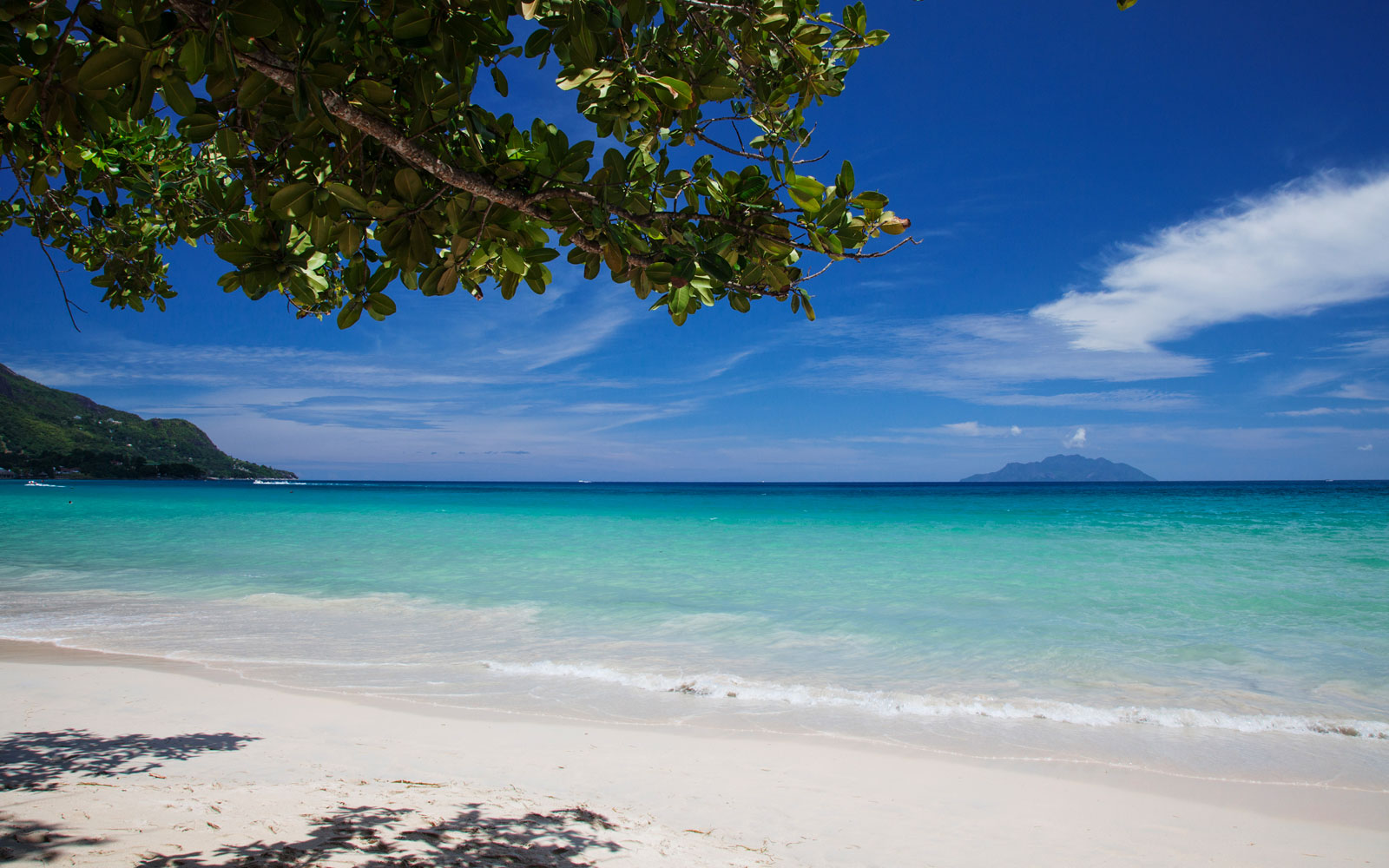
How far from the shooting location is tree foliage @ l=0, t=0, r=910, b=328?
4.12 ft

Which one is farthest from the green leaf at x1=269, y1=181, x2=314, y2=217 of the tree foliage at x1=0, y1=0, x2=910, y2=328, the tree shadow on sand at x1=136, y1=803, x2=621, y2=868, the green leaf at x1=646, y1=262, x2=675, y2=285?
the tree shadow on sand at x1=136, y1=803, x2=621, y2=868

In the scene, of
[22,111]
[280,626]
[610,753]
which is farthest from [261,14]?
[280,626]

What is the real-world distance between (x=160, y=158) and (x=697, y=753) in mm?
4270

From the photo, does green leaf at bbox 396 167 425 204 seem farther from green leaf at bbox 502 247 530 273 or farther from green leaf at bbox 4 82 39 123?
green leaf at bbox 4 82 39 123

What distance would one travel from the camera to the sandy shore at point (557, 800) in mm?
2688

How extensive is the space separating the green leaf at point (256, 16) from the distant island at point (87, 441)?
Answer: 8347 cm

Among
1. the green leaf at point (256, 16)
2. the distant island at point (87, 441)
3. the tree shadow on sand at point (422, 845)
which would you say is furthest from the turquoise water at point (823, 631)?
the distant island at point (87, 441)

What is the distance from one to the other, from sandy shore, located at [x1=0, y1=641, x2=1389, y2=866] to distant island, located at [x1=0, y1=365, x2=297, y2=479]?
7982cm

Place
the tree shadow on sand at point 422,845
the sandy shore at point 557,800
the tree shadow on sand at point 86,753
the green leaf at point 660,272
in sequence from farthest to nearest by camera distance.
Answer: the tree shadow on sand at point 86,753 < the sandy shore at point 557,800 < the tree shadow on sand at point 422,845 < the green leaf at point 660,272

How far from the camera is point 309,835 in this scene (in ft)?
8.77

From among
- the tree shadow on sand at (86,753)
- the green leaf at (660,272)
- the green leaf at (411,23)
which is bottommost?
the tree shadow on sand at (86,753)

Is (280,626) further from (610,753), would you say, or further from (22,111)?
(22,111)

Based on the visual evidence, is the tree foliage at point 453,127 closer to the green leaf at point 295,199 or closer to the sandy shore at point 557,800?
the green leaf at point 295,199

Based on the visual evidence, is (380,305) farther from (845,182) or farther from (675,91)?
(845,182)
